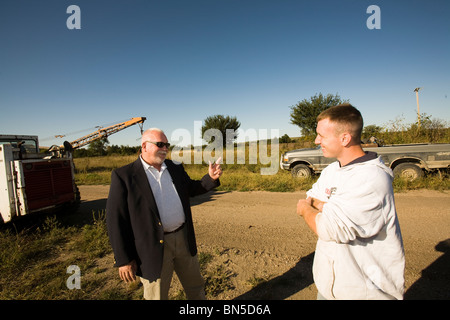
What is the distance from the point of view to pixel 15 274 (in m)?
3.54

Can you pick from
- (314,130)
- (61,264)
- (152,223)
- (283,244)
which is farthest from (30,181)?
(314,130)

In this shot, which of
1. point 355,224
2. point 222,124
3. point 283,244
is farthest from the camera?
point 222,124

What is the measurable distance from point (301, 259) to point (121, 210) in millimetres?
2999

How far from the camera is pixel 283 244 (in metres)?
4.17

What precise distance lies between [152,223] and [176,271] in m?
0.63

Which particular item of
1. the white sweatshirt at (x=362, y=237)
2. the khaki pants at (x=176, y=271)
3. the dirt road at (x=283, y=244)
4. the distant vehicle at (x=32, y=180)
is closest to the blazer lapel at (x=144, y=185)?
the khaki pants at (x=176, y=271)

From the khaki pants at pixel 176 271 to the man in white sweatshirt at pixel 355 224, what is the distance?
1295 millimetres

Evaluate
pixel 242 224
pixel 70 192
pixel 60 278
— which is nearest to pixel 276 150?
pixel 242 224

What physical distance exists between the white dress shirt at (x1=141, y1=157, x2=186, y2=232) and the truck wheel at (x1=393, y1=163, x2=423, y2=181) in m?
9.17

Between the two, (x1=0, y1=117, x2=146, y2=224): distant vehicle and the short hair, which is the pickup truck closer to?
the short hair

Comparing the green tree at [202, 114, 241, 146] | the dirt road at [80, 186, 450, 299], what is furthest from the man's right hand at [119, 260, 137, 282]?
the green tree at [202, 114, 241, 146]

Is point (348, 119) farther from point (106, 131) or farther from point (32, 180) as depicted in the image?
point (106, 131)

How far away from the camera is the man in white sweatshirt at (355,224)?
1200 mm
